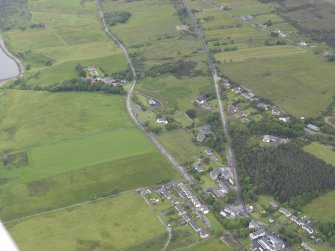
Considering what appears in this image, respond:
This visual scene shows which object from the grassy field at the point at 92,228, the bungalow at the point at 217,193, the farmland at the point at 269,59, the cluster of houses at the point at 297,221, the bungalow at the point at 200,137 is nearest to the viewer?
the grassy field at the point at 92,228

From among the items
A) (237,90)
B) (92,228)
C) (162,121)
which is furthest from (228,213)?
(237,90)

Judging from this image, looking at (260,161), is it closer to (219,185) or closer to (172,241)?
(219,185)

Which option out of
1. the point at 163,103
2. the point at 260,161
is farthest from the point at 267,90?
the point at 260,161

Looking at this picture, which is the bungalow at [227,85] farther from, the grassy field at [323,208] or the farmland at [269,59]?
the grassy field at [323,208]

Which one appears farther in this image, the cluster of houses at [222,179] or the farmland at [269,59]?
the farmland at [269,59]

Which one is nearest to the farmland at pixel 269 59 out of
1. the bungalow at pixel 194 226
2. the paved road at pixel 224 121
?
the paved road at pixel 224 121
